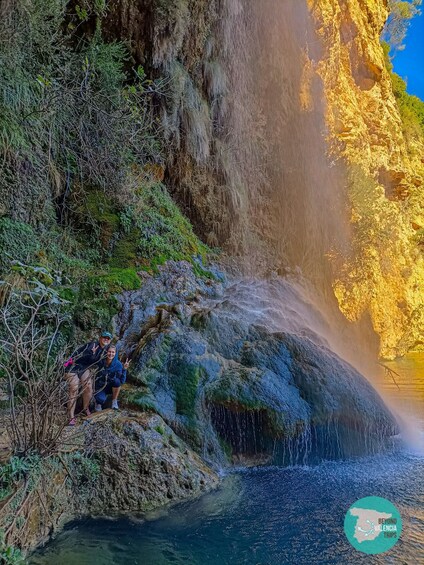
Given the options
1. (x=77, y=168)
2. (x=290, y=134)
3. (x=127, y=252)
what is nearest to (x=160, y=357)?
(x=127, y=252)

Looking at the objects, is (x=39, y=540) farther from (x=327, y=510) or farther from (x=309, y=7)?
(x=309, y=7)

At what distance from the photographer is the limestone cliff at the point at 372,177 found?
20.1 m

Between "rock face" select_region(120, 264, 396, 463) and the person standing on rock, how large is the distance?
0.27 m

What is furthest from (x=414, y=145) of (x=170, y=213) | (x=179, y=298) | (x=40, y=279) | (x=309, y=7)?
(x=40, y=279)

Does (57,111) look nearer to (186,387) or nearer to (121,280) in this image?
(121,280)

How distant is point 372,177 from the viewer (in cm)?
2234

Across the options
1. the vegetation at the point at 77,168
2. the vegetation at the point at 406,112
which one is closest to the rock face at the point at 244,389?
the vegetation at the point at 77,168

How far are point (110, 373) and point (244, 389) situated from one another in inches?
75.9

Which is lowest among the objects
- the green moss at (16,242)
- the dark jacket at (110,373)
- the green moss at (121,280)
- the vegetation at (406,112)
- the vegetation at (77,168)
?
the dark jacket at (110,373)

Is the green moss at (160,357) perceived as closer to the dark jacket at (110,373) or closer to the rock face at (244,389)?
the rock face at (244,389)

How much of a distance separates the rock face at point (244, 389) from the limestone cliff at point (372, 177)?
1288 centimetres

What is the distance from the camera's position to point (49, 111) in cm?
785

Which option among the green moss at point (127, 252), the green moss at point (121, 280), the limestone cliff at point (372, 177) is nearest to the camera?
the green moss at point (121, 280)

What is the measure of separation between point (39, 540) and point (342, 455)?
4.43 m
